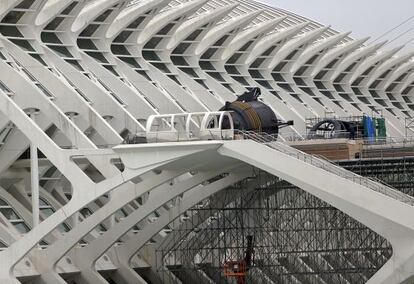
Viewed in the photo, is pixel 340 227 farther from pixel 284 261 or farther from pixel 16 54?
pixel 16 54

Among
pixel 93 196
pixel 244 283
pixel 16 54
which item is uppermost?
pixel 16 54

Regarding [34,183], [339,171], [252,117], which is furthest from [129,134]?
[339,171]

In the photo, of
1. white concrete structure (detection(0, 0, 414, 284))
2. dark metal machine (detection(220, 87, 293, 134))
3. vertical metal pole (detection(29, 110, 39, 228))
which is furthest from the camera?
dark metal machine (detection(220, 87, 293, 134))

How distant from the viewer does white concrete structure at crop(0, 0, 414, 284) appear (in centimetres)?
5638

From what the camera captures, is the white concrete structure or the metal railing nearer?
the metal railing

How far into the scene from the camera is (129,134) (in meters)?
61.8

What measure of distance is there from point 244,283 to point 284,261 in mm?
3047

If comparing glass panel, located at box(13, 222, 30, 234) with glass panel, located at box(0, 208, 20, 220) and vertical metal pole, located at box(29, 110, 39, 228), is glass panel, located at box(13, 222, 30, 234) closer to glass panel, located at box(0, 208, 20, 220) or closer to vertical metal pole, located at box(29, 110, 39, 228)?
glass panel, located at box(0, 208, 20, 220)

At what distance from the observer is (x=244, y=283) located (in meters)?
67.4

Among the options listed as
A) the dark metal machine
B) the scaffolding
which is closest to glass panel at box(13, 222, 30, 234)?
the scaffolding

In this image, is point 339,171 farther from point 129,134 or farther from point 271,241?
point 271,241

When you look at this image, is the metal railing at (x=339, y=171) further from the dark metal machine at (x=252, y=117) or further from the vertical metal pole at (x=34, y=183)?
the vertical metal pole at (x=34, y=183)

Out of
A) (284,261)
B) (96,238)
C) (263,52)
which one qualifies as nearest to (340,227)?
(284,261)

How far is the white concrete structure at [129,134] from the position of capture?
5638 cm
